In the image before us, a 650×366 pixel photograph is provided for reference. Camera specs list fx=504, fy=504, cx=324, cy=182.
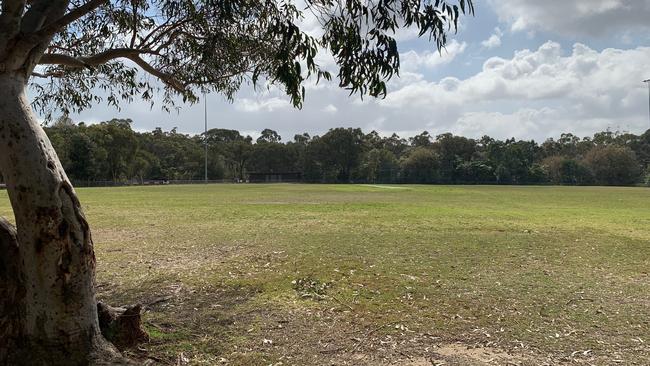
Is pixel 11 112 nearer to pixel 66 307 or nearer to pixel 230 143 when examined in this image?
pixel 66 307

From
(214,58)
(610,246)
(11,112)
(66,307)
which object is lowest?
(610,246)

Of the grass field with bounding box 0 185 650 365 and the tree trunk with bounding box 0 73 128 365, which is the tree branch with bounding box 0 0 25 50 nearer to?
the tree trunk with bounding box 0 73 128 365

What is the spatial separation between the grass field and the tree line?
93.1 metres

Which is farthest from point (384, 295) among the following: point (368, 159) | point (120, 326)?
point (368, 159)

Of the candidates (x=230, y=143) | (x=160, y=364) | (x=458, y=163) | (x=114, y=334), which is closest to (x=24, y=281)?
(x=114, y=334)

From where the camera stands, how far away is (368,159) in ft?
434

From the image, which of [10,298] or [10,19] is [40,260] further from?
[10,19]

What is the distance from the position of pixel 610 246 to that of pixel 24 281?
14586 millimetres

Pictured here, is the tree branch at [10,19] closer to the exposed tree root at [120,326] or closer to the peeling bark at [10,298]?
the peeling bark at [10,298]

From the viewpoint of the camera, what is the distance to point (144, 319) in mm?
6855

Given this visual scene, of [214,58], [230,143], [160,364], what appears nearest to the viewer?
[160,364]

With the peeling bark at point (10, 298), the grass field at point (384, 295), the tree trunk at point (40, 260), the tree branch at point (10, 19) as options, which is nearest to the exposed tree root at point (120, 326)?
the grass field at point (384, 295)

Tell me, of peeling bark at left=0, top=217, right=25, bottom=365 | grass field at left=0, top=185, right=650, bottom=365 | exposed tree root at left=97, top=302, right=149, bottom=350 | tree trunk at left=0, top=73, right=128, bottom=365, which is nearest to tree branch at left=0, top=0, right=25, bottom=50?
tree trunk at left=0, top=73, right=128, bottom=365

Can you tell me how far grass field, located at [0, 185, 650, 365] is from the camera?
5918 millimetres
